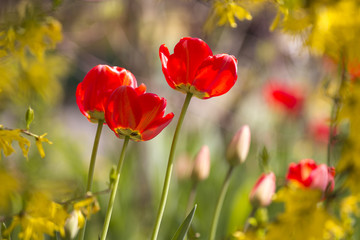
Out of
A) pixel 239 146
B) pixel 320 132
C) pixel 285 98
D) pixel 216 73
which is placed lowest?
pixel 320 132

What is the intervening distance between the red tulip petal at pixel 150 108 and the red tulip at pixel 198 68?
4 centimetres

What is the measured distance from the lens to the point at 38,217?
0.44 meters

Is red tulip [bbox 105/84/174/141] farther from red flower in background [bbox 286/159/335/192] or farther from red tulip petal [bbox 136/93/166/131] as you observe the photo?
red flower in background [bbox 286/159/335/192]

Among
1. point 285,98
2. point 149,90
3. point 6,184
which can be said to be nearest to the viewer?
point 6,184

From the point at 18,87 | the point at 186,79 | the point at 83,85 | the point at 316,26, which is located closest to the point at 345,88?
the point at 316,26

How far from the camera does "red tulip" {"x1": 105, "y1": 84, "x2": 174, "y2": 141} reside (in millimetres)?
500

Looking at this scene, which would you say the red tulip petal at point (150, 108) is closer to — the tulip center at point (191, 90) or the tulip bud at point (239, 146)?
the tulip center at point (191, 90)

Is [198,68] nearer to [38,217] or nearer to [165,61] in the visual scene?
[165,61]

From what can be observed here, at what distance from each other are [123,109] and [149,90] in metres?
1.06

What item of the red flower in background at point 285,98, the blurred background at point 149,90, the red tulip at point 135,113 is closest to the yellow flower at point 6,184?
the blurred background at point 149,90

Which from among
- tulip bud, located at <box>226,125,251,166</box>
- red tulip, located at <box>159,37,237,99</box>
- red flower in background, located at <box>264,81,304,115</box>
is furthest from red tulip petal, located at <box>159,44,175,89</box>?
red flower in background, located at <box>264,81,304,115</box>

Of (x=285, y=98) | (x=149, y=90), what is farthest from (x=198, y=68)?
(x=285, y=98)

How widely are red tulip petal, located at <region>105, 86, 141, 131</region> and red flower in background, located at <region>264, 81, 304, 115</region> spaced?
5.07 ft

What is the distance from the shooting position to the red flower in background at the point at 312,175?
50 centimetres
